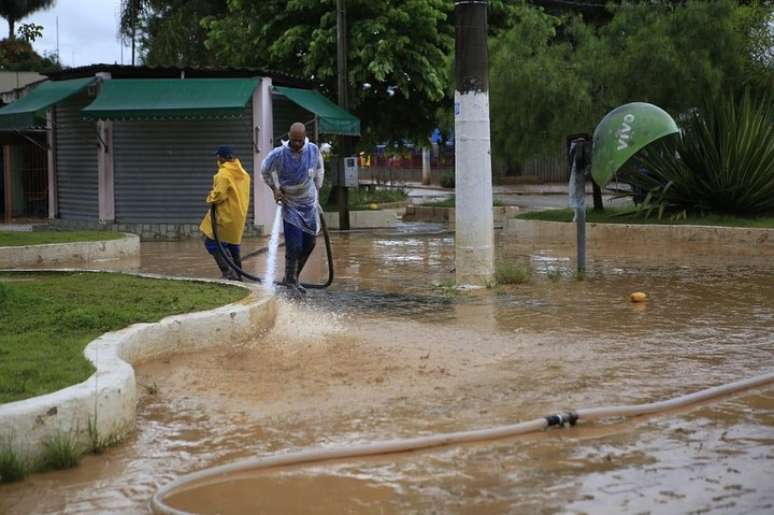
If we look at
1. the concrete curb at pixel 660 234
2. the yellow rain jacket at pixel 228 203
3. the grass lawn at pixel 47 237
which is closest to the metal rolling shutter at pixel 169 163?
the grass lawn at pixel 47 237

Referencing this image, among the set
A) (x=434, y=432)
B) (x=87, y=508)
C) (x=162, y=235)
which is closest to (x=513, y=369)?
(x=434, y=432)

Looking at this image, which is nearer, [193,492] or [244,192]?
[193,492]

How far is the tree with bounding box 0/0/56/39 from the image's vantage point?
5756cm

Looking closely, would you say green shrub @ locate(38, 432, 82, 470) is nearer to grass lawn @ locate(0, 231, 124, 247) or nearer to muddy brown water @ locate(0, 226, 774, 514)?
muddy brown water @ locate(0, 226, 774, 514)

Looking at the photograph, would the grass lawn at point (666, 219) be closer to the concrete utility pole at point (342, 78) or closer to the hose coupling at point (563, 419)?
the concrete utility pole at point (342, 78)

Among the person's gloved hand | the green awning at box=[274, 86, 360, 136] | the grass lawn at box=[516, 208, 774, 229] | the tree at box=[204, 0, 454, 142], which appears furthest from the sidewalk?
the person's gloved hand

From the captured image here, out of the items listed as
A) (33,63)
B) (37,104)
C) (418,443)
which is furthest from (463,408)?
(33,63)

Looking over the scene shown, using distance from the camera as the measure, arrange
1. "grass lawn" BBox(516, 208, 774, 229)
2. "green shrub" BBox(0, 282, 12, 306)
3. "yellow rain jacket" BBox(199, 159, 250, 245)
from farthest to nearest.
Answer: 1. "grass lawn" BBox(516, 208, 774, 229)
2. "yellow rain jacket" BBox(199, 159, 250, 245)
3. "green shrub" BBox(0, 282, 12, 306)

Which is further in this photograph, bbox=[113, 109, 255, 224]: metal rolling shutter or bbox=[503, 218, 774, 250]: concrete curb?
bbox=[113, 109, 255, 224]: metal rolling shutter

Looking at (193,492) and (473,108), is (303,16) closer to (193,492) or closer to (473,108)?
(473,108)

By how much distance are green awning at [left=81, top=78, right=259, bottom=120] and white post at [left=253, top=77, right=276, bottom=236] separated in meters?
0.35

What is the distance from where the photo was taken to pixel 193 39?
1249 inches

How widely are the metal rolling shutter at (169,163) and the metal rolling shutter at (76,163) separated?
613mm

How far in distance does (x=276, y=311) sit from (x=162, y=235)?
1173cm
